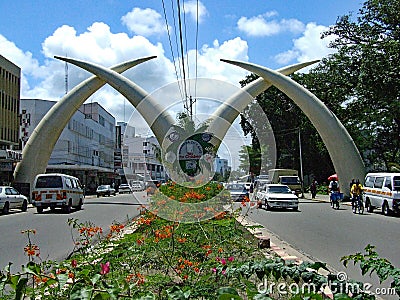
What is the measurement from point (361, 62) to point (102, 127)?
65.8 meters

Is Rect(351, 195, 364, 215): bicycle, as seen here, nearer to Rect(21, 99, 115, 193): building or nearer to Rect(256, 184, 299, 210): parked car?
Rect(256, 184, 299, 210): parked car

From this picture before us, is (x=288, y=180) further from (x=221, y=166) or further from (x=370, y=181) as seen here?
(x=221, y=166)

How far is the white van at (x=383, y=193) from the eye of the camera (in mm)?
22609

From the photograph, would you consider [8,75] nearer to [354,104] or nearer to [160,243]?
[354,104]

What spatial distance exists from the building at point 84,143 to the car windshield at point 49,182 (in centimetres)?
3695

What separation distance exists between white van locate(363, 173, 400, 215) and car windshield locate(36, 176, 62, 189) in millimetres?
15752

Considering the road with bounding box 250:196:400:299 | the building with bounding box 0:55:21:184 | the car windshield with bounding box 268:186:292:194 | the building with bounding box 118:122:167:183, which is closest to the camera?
the road with bounding box 250:196:400:299

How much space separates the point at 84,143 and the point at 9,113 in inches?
1422

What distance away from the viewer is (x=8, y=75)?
45438mm

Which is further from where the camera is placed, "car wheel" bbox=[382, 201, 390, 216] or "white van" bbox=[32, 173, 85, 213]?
"white van" bbox=[32, 173, 85, 213]

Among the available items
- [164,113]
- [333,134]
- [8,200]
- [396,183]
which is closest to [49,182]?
[8,200]

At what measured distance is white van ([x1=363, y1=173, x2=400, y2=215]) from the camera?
22.6 m

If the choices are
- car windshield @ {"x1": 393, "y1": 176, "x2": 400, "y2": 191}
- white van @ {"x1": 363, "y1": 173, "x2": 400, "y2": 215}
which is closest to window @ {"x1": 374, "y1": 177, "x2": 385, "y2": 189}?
white van @ {"x1": 363, "y1": 173, "x2": 400, "y2": 215}

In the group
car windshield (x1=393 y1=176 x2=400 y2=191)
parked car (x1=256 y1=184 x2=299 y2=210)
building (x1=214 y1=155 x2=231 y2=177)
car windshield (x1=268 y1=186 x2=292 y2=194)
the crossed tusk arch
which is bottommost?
parked car (x1=256 y1=184 x2=299 y2=210)
